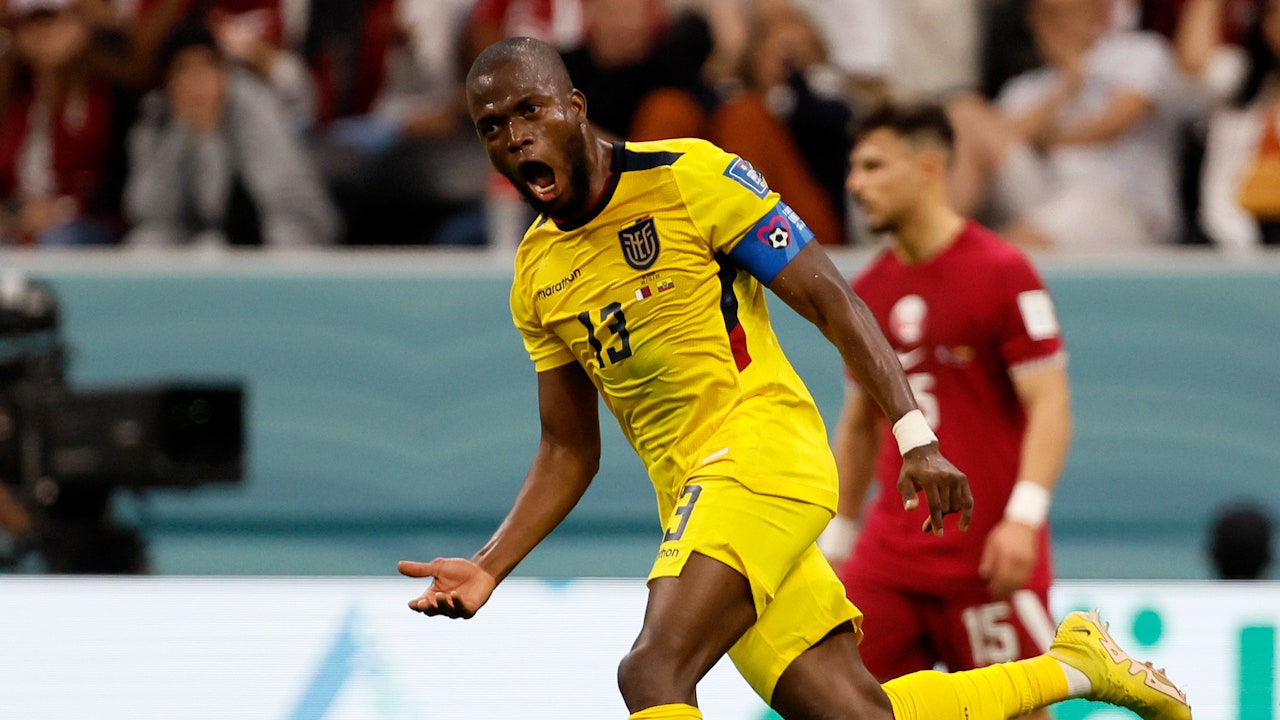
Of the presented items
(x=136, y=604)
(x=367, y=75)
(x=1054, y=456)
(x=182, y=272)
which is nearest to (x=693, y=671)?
(x=1054, y=456)

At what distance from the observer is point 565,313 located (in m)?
3.74

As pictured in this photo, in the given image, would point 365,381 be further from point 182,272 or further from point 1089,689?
point 1089,689

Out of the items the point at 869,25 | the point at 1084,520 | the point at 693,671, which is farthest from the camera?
the point at 869,25

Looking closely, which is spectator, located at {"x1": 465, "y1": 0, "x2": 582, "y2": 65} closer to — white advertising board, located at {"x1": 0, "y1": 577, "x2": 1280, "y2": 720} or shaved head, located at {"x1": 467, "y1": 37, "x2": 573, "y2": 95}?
white advertising board, located at {"x1": 0, "y1": 577, "x2": 1280, "y2": 720}

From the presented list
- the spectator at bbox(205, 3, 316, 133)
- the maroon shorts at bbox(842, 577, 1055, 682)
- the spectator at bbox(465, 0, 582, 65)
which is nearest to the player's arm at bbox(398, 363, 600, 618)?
the maroon shorts at bbox(842, 577, 1055, 682)

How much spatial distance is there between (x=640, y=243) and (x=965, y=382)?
137 centimetres

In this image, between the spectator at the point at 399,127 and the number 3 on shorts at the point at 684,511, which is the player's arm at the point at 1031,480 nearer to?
the number 3 on shorts at the point at 684,511

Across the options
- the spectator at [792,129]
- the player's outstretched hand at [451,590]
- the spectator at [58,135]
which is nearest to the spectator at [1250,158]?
the spectator at [792,129]

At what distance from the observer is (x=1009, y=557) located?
4.34 metres

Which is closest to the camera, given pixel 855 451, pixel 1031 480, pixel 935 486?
pixel 935 486

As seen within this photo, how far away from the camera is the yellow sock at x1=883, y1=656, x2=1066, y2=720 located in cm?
376

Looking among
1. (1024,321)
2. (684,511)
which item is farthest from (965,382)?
(684,511)

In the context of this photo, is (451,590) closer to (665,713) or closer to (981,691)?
(665,713)

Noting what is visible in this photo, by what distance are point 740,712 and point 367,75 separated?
5.26m
